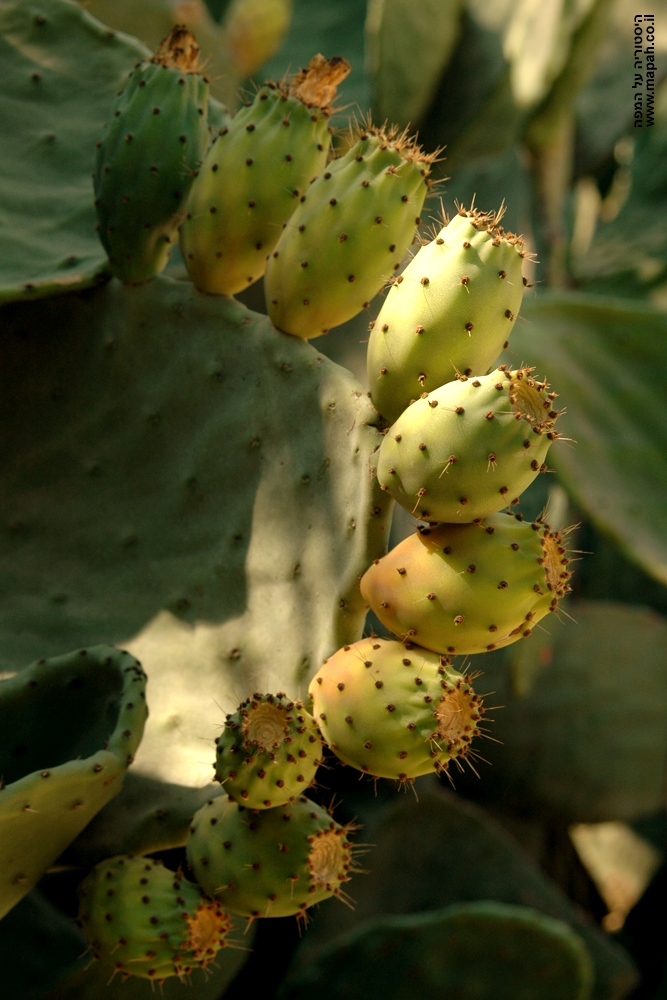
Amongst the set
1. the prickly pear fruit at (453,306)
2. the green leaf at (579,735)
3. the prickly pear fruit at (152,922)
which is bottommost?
the green leaf at (579,735)

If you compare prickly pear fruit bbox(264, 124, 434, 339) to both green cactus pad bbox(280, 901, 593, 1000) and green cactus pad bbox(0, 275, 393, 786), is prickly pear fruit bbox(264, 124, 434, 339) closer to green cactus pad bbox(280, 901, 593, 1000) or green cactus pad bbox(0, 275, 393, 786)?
green cactus pad bbox(0, 275, 393, 786)

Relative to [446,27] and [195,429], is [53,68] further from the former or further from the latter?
[446,27]

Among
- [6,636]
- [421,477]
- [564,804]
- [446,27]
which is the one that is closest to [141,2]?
[446,27]

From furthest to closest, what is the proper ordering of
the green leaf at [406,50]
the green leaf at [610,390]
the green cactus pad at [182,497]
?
the green leaf at [406,50]
the green leaf at [610,390]
the green cactus pad at [182,497]

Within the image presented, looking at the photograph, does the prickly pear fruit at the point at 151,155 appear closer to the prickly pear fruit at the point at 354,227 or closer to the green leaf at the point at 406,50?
the prickly pear fruit at the point at 354,227

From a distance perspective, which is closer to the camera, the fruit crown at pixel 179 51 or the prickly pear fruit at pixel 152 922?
the prickly pear fruit at pixel 152 922

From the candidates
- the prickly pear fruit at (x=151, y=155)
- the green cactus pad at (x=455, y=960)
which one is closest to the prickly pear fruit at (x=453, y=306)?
the prickly pear fruit at (x=151, y=155)

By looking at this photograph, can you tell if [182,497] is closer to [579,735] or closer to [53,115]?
[53,115]
